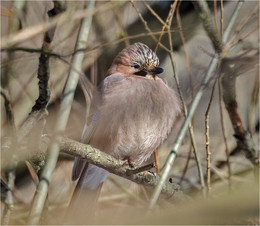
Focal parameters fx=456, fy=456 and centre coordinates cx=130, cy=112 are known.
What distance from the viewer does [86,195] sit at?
3645 mm

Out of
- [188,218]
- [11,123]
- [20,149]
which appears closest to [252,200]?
[188,218]

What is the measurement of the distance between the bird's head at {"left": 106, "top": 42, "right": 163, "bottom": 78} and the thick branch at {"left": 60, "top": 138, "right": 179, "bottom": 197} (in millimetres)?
811

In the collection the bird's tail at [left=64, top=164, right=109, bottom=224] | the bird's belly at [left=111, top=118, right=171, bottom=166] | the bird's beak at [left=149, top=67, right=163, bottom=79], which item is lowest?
the bird's tail at [left=64, top=164, right=109, bottom=224]

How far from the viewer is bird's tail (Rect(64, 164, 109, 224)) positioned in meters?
3.50

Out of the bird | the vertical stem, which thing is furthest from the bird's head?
the vertical stem

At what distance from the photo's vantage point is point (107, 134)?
318cm

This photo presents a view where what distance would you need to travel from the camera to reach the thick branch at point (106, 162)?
93.3 inches

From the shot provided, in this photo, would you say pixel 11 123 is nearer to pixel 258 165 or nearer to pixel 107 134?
pixel 107 134

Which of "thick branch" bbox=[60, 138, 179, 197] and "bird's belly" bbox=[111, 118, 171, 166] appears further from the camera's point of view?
"bird's belly" bbox=[111, 118, 171, 166]

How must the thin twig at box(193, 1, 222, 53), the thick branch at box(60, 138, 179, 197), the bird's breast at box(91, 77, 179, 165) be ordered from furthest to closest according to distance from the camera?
the thin twig at box(193, 1, 222, 53) → the bird's breast at box(91, 77, 179, 165) → the thick branch at box(60, 138, 179, 197)

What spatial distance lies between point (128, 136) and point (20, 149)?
110 centimetres

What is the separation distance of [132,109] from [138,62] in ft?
1.23

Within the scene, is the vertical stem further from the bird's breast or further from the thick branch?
the bird's breast

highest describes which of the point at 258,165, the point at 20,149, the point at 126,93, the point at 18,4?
the point at 18,4
